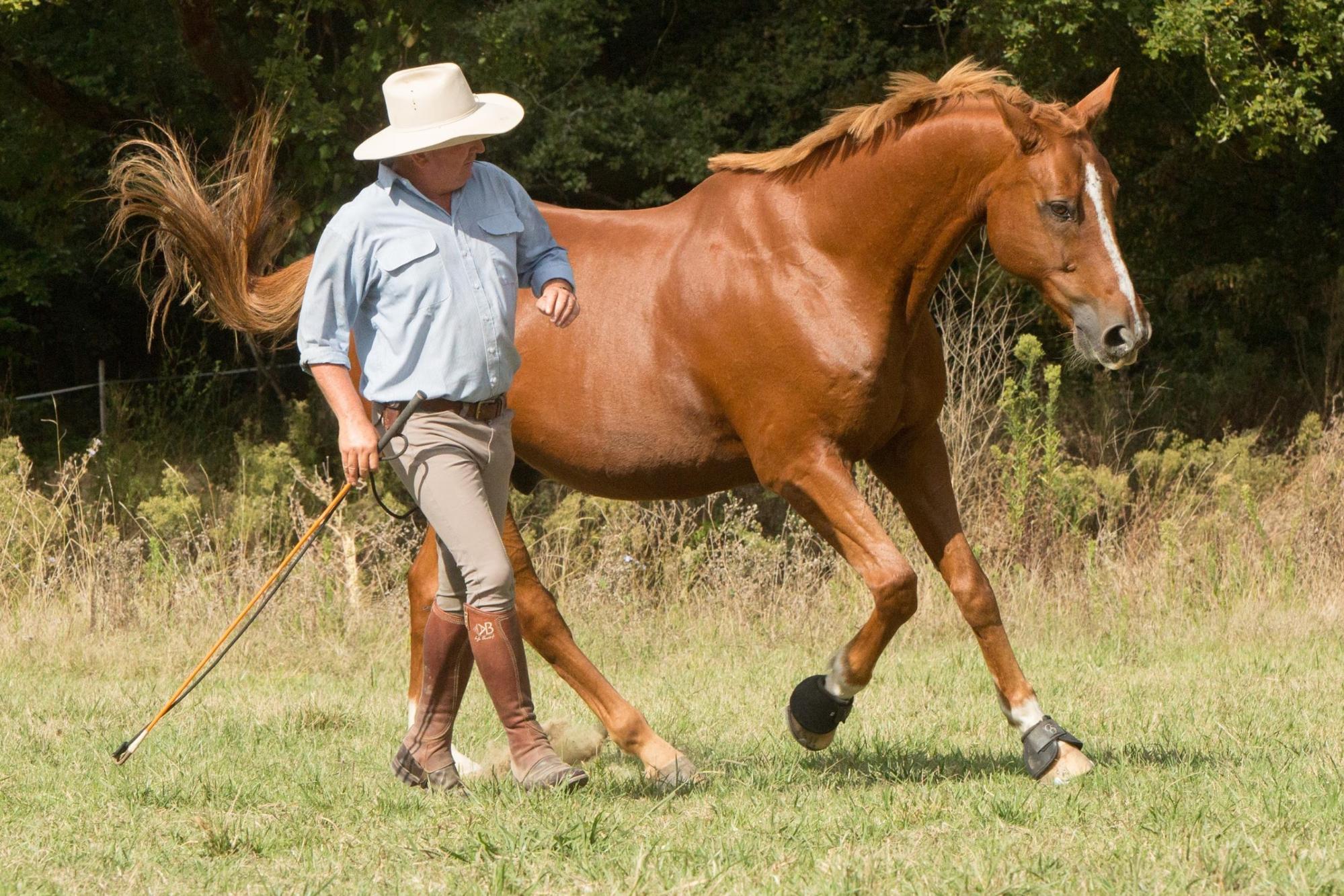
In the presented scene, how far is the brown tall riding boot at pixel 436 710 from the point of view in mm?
4809

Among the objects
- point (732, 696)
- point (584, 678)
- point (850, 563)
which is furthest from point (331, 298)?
point (732, 696)

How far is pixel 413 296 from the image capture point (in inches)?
173

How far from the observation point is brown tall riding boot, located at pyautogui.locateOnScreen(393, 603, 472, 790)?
4809mm

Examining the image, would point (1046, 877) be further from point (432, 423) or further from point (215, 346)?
point (215, 346)

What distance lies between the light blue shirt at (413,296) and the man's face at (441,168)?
0.04 meters

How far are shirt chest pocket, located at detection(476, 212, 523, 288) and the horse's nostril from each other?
5.93ft

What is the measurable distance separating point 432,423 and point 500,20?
672 cm

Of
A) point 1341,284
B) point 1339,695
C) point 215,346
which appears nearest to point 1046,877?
point 1339,695

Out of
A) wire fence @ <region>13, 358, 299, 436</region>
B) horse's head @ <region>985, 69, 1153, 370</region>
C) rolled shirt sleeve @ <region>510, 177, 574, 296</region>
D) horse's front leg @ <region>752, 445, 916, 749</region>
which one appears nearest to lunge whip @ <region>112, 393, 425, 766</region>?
rolled shirt sleeve @ <region>510, 177, 574, 296</region>

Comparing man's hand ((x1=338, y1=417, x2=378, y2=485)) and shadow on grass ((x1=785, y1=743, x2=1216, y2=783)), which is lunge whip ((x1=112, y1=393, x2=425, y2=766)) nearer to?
man's hand ((x1=338, y1=417, x2=378, y2=485))

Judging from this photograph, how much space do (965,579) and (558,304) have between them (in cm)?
165

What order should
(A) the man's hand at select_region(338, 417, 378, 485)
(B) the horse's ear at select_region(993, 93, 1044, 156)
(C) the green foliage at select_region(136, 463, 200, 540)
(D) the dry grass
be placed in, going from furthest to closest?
(C) the green foliage at select_region(136, 463, 200, 540) → (B) the horse's ear at select_region(993, 93, 1044, 156) → (A) the man's hand at select_region(338, 417, 378, 485) → (D) the dry grass

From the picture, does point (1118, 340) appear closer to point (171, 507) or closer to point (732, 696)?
point (732, 696)

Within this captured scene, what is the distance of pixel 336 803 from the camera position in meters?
4.61
